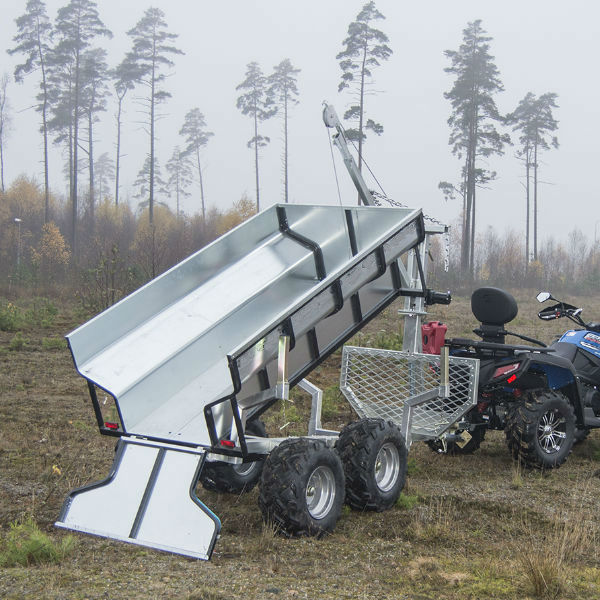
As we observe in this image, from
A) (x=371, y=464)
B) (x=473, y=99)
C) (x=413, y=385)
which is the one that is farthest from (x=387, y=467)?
(x=473, y=99)

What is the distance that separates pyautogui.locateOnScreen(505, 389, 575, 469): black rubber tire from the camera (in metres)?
6.73

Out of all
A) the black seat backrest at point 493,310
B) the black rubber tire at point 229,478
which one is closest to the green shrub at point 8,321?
the black rubber tire at point 229,478

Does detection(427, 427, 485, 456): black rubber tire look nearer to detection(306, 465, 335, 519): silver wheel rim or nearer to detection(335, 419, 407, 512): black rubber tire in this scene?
detection(335, 419, 407, 512): black rubber tire

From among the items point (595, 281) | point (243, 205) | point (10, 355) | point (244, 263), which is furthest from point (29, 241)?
point (244, 263)

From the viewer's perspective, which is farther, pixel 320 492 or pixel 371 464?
pixel 371 464

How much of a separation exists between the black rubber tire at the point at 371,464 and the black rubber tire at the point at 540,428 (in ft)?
4.95

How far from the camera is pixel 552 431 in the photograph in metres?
7.00

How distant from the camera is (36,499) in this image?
570 centimetres

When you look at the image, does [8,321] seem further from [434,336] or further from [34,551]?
[34,551]

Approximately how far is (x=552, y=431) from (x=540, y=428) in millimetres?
215

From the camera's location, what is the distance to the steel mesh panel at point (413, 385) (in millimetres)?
6633

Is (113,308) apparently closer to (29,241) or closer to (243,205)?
(29,241)

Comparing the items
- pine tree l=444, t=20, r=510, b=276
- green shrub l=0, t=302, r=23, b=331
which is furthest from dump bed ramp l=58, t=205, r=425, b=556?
pine tree l=444, t=20, r=510, b=276

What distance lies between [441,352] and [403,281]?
2.14 feet
